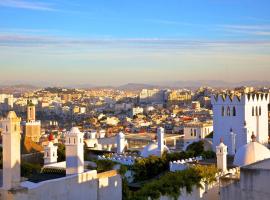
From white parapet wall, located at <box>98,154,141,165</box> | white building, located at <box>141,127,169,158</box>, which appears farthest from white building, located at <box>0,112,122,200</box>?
white building, located at <box>141,127,169,158</box>

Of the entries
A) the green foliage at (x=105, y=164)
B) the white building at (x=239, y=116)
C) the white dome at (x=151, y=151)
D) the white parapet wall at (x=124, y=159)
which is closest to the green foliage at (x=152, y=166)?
the white parapet wall at (x=124, y=159)

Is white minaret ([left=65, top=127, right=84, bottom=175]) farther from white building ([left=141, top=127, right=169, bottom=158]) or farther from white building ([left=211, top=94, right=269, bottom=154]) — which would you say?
white building ([left=211, top=94, right=269, bottom=154])

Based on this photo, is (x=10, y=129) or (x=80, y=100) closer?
(x=10, y=129)

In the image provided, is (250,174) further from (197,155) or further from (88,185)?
(197,155)

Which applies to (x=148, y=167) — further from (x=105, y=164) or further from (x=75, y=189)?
(x=75, y=189)

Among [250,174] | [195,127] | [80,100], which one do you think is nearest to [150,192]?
[250,174]

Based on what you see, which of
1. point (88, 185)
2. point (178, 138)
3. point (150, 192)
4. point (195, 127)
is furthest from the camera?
point (178, 138)
